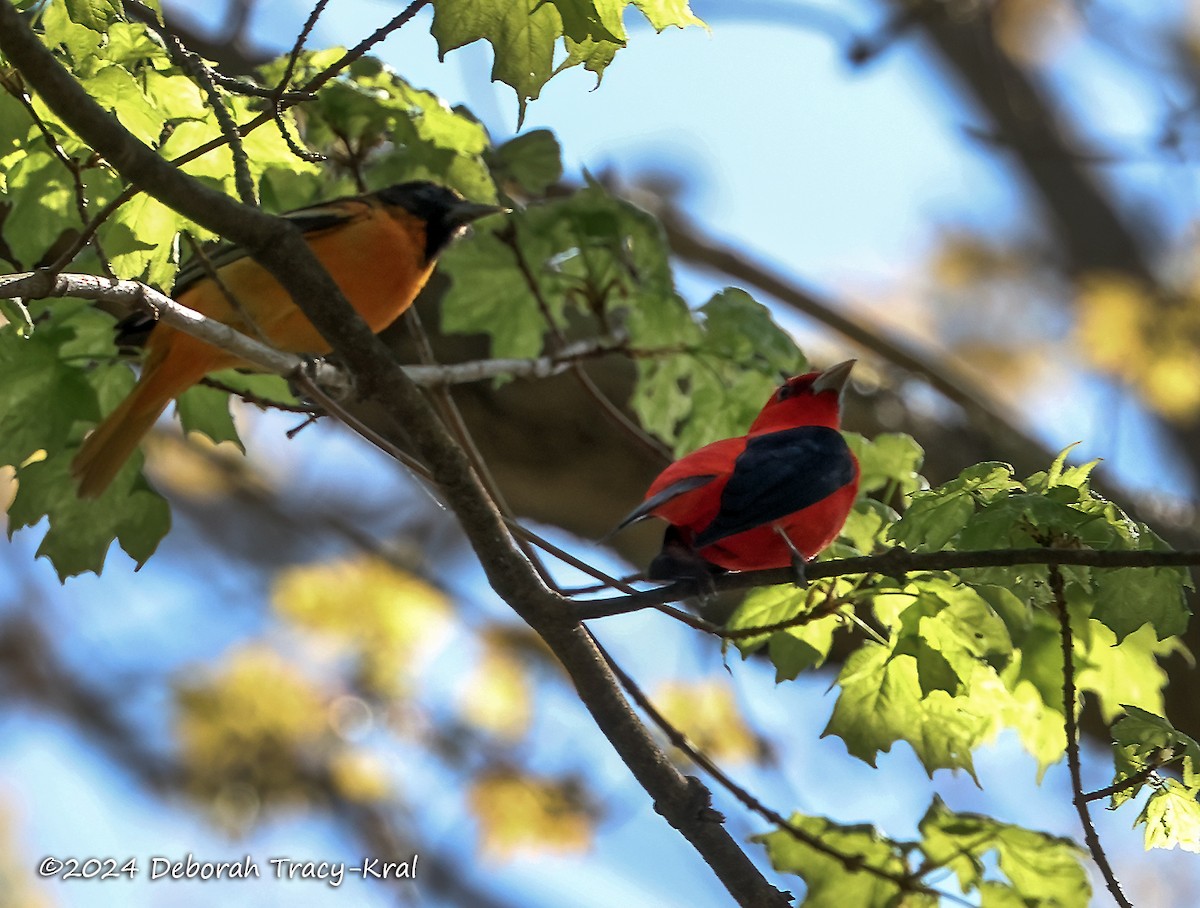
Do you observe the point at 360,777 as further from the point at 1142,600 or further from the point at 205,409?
the point at 1142,600

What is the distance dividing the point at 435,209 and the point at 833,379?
132 cm

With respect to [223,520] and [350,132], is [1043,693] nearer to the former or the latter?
[350,132]

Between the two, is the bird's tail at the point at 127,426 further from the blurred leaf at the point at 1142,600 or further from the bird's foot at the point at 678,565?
the blurred leaf at the point at 1142,600

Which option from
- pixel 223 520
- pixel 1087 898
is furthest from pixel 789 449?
pixel 223 520

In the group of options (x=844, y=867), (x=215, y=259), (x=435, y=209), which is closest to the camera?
(x=844, y=867)

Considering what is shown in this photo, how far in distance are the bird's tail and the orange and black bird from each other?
0.03ft

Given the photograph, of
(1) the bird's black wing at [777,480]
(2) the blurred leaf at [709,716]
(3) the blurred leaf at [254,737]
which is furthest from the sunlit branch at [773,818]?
(3) the blurred leaf at [254,737]

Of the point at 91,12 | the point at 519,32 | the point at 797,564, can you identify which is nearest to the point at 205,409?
the point at 91,12

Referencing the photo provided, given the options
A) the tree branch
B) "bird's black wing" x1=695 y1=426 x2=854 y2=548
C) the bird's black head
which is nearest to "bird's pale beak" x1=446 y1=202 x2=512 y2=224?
the bird's black head

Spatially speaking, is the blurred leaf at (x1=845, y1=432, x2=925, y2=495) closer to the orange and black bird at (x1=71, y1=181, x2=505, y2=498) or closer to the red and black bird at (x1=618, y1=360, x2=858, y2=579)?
the red and black bird at (x1=618, y1=360, x2=858, y2=579)

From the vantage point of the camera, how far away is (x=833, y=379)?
349cm

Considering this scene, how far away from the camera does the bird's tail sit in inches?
114

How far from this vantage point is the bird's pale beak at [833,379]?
3.46m

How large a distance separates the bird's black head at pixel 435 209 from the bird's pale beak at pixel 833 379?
3.40 feet
